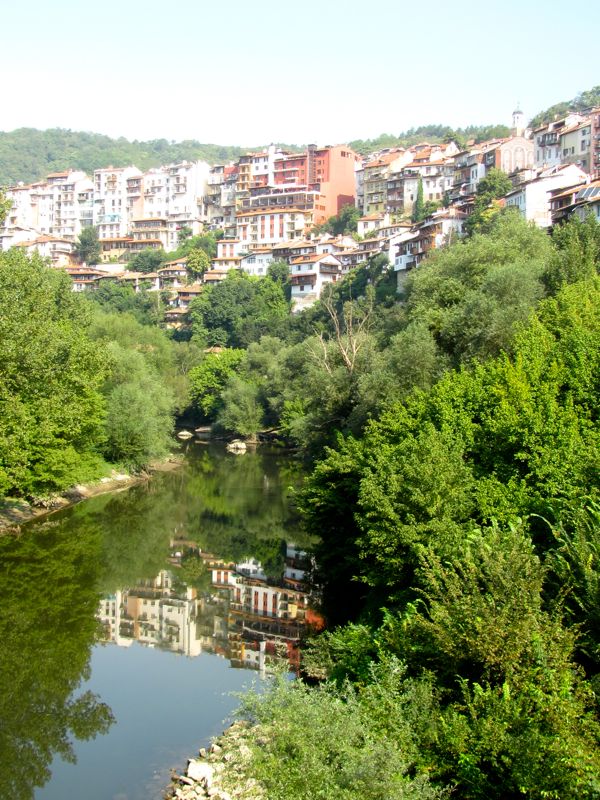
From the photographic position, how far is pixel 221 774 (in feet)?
43.8

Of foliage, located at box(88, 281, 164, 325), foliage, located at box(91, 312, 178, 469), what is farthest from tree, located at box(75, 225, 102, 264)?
foliage, located at box(91, 312, 178, 469)

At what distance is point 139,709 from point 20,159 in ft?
656

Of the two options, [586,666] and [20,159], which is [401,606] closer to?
[586,666]

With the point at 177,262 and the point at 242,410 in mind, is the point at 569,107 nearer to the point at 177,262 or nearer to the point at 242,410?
the point at 177,262

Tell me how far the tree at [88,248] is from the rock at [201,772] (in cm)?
10367

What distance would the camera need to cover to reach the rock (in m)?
13.6

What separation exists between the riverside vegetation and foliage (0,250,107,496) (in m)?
0.10

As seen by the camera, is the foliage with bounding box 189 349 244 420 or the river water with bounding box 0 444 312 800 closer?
the river water with bounding box 0 444 312 800

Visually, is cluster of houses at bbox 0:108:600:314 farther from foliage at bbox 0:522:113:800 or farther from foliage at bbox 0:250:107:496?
foliage at bbox 0:522:113:800

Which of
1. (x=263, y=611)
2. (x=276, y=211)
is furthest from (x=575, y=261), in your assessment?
(x=276, y=211)

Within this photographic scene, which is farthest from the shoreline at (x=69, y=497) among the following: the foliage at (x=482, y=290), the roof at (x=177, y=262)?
the roof at (x=177, y=262)

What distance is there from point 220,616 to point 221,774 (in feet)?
29.2

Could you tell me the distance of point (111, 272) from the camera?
342 feet

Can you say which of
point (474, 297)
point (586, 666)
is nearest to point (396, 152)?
point (474, 297)
